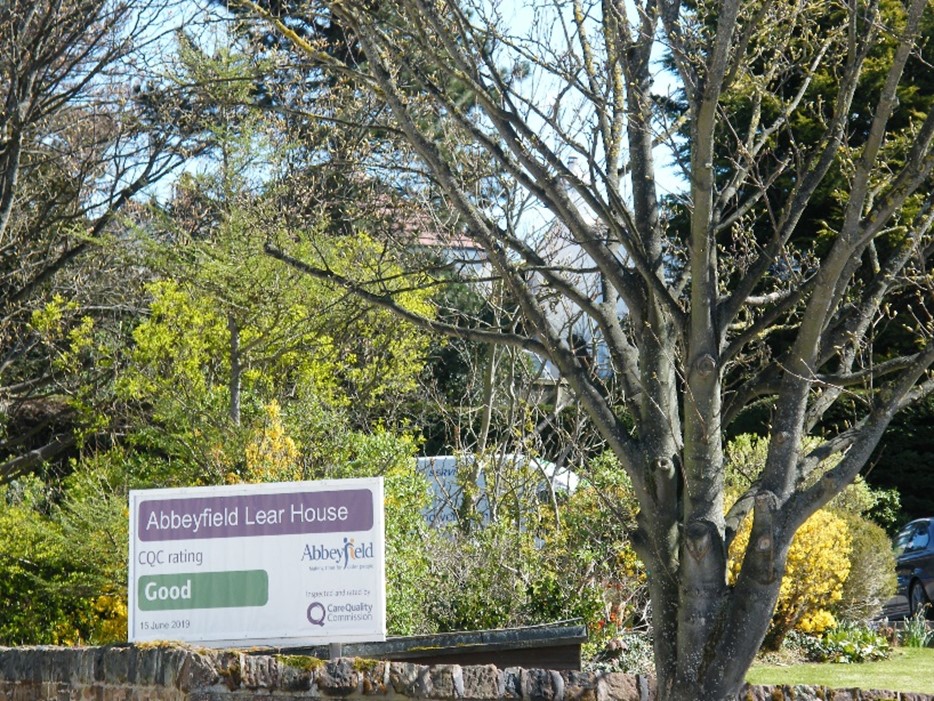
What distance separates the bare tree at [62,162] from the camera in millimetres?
17672

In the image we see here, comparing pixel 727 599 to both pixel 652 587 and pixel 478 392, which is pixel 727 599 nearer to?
pixel 652 587

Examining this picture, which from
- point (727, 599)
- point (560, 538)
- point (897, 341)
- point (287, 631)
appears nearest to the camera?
point (727, 599)

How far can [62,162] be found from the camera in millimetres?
20141

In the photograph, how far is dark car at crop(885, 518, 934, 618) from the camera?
18172 mm

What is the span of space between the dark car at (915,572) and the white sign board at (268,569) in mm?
11916

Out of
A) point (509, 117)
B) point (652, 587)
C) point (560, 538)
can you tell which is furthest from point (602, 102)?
point (560, 538)

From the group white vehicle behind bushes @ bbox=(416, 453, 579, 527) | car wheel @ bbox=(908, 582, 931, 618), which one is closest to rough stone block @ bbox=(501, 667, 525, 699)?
white vehicle behind bushes @ bbox=(416, 453, 579, 527)

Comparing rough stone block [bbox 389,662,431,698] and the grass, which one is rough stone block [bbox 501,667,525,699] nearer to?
rough stone block [bbox 389,662,431,698]

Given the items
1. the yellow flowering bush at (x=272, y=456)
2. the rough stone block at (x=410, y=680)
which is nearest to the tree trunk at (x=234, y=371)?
the yellow flowering bush at (x=272, y=456)

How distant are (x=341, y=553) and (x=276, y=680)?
5.02 feet

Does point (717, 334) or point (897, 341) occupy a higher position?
point (897, 341)

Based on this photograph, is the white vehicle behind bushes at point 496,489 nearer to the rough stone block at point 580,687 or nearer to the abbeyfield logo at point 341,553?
the abbeyfield logo at point 341,553

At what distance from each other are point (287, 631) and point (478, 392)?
43.0ft

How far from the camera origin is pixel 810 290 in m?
6.53
